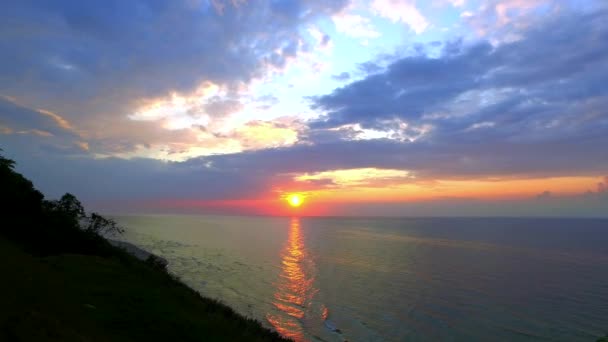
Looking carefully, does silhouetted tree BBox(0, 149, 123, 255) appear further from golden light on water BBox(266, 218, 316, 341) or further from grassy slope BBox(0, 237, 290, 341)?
golden light on water BBox(266, 218, 316, 341)

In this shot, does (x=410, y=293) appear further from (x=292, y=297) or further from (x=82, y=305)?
(x=82, y=305)

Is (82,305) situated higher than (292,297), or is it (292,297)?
(82,305)

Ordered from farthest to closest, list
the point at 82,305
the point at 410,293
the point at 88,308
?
the point at 410,293 < the point at 82,305 < the point at 88,308

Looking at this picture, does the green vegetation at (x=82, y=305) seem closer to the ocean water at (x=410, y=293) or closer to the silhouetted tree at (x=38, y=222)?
the silhouetted tree at (x=38, y=222)

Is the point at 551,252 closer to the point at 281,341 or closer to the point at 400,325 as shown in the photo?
the point at 400,325

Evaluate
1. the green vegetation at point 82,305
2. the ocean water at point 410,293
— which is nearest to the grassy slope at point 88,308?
the green vegetation at point 82,305

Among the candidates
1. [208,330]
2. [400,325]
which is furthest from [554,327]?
[208,330]

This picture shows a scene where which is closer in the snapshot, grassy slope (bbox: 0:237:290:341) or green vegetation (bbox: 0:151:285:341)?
grassy slope (bbox: 0:237:290:341)

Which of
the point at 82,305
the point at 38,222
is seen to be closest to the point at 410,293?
the point at 82,305

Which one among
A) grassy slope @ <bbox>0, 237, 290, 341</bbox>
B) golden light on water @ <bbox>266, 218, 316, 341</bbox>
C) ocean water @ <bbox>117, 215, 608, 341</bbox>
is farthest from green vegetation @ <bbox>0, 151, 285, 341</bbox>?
Result: ocean water @ <bbox>117, 215, 608, 341</bbox>
